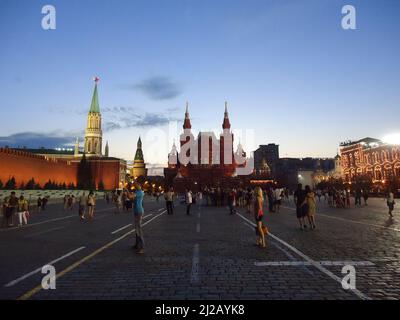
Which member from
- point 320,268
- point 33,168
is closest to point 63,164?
point 33,168

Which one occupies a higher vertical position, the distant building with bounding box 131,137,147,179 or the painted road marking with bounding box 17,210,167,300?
the distant building with bounding box 131,137,147,179

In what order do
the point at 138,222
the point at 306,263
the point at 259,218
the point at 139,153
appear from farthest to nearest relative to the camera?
the point at 139,153 → the point at 259,218 → the point at 138,222 → the point at 306,263

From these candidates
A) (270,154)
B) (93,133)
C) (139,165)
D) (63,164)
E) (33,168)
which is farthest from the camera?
(270,154)

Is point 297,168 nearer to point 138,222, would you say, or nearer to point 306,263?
point 138,222

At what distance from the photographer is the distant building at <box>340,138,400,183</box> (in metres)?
66.9

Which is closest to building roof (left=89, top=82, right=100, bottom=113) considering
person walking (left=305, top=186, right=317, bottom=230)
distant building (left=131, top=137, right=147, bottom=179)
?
distant building (left=131, top=137, right=147, bottom=179)

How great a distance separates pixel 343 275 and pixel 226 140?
320ft

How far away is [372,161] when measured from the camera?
249 ft

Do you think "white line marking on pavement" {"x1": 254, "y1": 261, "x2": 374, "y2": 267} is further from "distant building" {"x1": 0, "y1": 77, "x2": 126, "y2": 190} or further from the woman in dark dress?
"distant building" {"x1": 0, "y1": 77, "x2": 126, "y2": 190}

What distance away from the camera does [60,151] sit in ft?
477

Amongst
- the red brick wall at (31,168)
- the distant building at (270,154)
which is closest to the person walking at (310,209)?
the red brick wall at (31,168)

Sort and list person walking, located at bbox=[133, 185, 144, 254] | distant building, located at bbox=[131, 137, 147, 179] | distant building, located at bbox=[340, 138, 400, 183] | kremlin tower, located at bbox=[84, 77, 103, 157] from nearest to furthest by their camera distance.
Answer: person walking, located at bbox=[133, 185, 144, 254]
distant building, located at bbox=[340, 138, 400, 183]
kremlin tower, located at bbox=[84, 77, 103, 157]
distant building, located at bbox=[131, 137, 147, 179]

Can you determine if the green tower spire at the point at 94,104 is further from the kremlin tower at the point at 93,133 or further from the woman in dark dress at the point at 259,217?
the woman in dark dress at the point at 259,217
